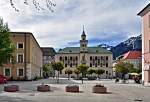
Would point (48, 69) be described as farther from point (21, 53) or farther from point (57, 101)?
point (57, 101)

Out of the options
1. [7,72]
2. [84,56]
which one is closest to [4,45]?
[7,72]

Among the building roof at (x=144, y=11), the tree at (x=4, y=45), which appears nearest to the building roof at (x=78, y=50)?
the tree at (x=4, y=45)

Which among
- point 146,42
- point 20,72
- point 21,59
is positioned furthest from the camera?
point 21,59

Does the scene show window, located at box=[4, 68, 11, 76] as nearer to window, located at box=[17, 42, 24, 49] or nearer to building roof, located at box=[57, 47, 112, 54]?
window, located at box=[17, 42, 24, 49]

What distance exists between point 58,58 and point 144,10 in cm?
11596

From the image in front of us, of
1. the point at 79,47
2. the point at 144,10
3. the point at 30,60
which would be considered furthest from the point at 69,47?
the point at 144,10

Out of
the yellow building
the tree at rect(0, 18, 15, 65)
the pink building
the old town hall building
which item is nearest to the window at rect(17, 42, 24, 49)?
the yellow building

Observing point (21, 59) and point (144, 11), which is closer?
point (144, 11)

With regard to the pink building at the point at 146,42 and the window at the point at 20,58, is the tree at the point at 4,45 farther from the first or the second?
the pink building at the point at 146,42

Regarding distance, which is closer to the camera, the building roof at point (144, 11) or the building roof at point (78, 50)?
the building roof at point (144, 11)

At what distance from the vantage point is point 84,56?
17238 cm

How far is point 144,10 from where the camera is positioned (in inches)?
2158

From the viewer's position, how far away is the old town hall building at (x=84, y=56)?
168 meters

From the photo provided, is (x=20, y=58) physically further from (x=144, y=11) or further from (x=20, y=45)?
(x=144, y=11)
